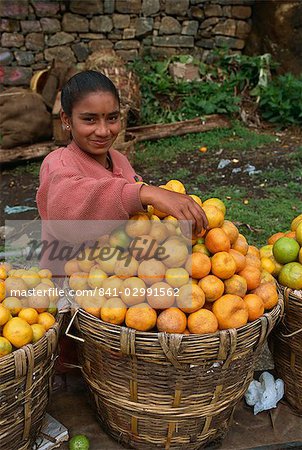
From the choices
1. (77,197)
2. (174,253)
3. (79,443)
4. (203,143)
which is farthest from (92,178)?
(203,143)

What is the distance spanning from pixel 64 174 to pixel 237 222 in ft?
10.0

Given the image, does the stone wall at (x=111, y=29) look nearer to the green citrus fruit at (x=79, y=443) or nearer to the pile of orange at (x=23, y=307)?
the pile of orange at (x=23, y=307)

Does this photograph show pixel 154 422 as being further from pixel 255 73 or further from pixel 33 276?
pixel 255 73

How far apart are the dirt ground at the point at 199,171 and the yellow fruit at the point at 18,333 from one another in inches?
146

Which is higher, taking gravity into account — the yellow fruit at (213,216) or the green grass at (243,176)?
the yellow fruit at (213,216)

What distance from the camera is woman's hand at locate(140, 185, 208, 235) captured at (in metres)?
1.82

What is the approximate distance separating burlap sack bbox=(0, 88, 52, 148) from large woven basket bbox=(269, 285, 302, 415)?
531 cm

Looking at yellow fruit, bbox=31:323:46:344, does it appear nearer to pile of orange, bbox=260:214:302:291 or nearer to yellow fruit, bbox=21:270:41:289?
yellow fruit, bbox=21:270:41:289

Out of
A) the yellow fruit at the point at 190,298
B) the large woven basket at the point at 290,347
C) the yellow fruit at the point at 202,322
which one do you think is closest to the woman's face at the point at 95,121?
the yellow fruit at the point at 190,298

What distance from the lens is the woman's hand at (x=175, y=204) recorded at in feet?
5.96

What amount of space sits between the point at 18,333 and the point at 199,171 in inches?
200

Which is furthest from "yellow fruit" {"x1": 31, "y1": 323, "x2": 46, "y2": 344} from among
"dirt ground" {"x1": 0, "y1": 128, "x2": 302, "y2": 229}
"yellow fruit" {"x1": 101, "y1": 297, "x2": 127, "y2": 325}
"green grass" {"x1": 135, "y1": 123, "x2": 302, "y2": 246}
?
"dirt ground" {"x1": 0, "y1": 128, "x2": 302, "y2": 229}

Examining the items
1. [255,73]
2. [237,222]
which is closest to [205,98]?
[255,73]

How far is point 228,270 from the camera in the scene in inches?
73.6
